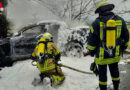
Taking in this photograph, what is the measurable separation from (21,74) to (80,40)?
2.68m

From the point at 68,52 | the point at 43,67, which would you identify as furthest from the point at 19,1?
the point at 43,67

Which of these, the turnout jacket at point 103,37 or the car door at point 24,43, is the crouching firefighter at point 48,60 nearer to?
the turnout jacket at point 103,37

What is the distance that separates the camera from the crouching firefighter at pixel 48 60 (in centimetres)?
440

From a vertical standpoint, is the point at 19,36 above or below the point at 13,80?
above

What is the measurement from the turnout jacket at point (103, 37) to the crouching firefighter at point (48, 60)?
1283mm

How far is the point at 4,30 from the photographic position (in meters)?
7.52

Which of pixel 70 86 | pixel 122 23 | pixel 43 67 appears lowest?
pixel 70 86

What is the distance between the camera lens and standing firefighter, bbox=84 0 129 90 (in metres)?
3.23

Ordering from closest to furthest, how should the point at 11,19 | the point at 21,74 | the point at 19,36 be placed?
1. the point at 21,74
2. the point at 19,36
3. the point at 11,19

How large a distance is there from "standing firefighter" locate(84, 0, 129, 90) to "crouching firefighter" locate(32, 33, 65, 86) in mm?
1258

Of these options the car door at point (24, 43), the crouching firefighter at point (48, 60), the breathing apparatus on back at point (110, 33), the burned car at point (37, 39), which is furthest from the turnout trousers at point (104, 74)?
the car door at point (24, 43)

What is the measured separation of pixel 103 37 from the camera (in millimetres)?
3328

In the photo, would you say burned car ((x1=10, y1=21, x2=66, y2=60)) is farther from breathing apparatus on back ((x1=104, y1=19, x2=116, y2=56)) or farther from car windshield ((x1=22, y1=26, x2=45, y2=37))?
breathing apparatus on back ((x1=104, y1=19, x2=116, y2=56))

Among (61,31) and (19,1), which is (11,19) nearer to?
(19,1)
